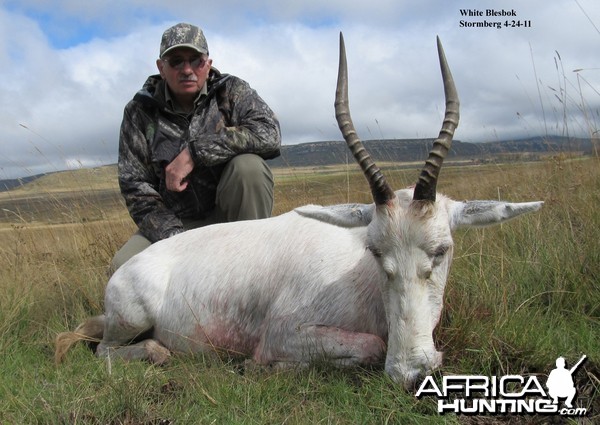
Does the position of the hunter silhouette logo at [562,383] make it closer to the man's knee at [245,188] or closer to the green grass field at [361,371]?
the green grass field at [361,371]

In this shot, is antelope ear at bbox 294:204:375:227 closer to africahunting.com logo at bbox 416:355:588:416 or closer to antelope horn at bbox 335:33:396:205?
antelope horn at bbox 335:33:396:205

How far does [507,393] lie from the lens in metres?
3.51

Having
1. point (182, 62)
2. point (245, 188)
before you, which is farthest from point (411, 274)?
point (182, 62)

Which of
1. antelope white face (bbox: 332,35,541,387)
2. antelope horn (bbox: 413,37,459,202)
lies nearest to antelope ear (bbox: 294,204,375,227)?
antelope white face (bbox: 332,35,541,387)

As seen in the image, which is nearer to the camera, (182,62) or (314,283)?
(314,283)

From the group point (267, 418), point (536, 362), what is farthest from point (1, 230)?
point (536, 362)

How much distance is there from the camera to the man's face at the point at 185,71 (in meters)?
6.40

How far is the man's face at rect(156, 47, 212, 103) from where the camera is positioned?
21.0 feet

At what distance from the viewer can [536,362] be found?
12.4 ft

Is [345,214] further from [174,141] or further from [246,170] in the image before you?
[174,141]

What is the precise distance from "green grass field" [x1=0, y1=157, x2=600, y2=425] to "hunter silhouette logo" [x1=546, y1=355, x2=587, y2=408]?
0.31 feet

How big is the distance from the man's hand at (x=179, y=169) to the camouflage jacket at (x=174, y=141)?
118mm

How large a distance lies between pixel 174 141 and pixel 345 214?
299 cm

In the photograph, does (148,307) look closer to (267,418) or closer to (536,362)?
(267,418)
